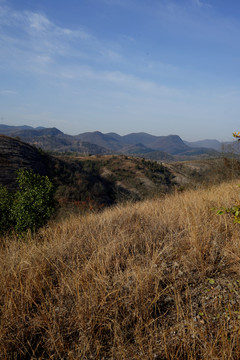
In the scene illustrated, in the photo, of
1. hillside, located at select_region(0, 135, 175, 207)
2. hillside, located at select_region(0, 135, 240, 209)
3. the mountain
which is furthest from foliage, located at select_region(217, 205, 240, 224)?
the mountain

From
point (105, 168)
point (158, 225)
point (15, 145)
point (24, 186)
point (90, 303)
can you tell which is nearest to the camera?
point (90, 303)

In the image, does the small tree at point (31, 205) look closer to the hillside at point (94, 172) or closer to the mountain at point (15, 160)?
the hillside at point (94, 172)

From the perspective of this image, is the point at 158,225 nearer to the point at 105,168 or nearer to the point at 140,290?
the point at 140,290

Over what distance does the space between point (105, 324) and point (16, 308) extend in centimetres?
88

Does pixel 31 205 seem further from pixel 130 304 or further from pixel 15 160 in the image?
pixel 15 160

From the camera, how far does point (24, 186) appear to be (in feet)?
19.9

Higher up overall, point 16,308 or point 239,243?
point 239,243

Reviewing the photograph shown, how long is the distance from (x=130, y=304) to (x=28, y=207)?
4461mm

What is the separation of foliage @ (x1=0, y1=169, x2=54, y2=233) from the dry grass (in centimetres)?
248

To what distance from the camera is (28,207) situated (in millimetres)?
5555

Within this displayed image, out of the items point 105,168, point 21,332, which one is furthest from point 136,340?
point 105,168

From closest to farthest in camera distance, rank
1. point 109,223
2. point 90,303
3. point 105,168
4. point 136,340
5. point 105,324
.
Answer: point 136,340 < point 105,324 < point 90,303 < point 109,223 < point 105,168

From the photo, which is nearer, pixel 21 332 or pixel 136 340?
pixel 136 340

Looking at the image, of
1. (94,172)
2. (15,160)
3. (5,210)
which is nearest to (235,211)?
(5,210)
